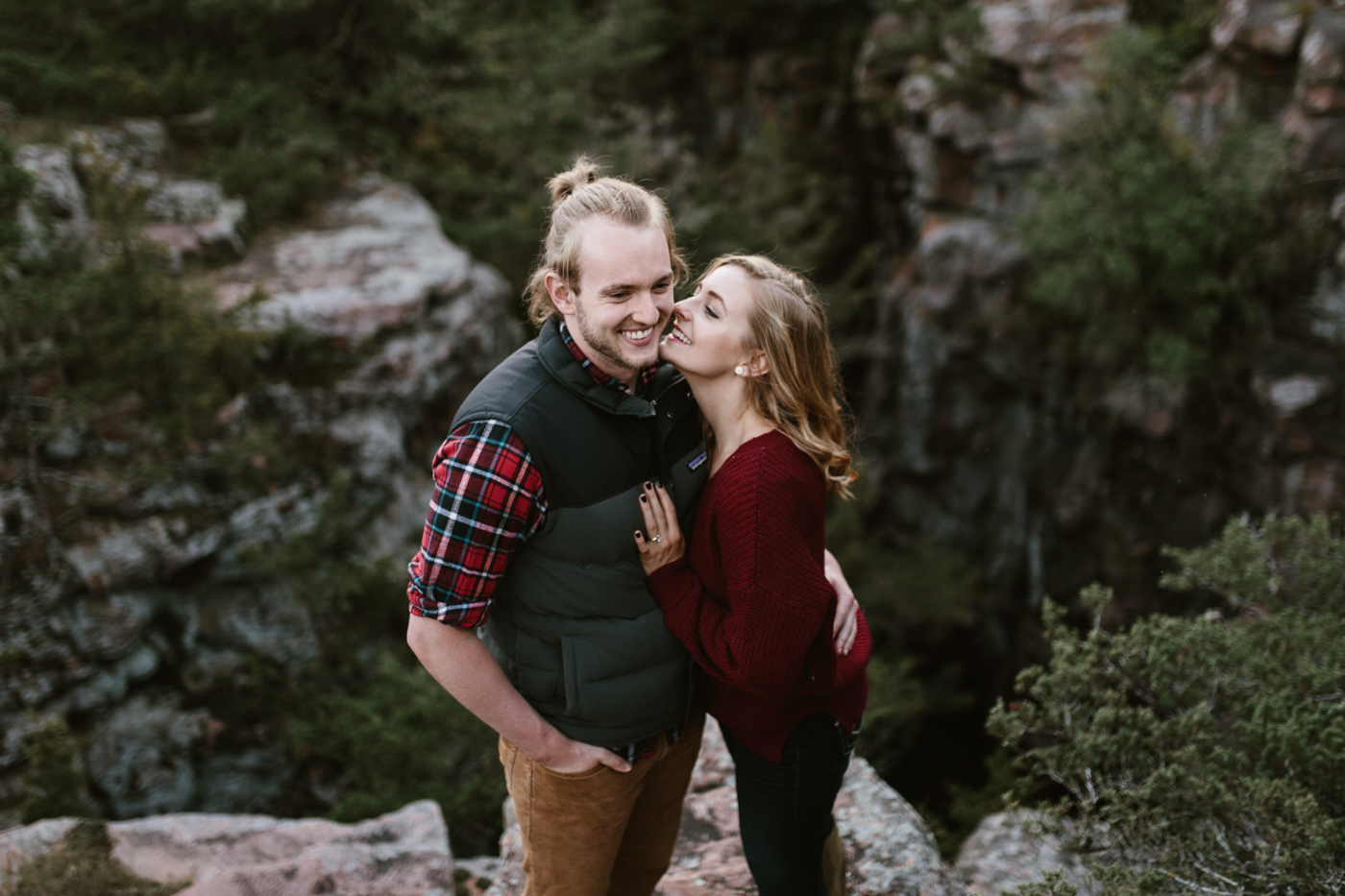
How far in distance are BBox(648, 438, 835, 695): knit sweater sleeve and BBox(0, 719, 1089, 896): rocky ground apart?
1.41 metres

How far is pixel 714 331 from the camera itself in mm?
1910

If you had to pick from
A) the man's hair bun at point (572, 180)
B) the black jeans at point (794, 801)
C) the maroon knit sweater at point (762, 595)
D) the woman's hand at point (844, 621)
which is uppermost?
the man's hair bun at point (572, 180)

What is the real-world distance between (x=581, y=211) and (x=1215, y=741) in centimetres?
302

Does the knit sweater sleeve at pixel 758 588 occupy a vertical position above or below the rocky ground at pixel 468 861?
above

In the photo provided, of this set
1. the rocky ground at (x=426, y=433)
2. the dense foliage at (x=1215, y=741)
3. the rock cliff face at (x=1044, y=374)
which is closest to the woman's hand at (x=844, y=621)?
the rocky ground at (x=426, y=433)

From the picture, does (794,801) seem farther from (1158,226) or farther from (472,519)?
(1158,226)

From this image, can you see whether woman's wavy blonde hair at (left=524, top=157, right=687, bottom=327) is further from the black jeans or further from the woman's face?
the black jeans

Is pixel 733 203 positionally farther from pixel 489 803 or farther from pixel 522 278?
pixel 489 803

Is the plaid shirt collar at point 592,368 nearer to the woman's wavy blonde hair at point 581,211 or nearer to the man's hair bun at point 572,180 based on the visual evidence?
the woman's wavy blonde hair at point 581,211

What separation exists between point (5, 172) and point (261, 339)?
1.63 meters

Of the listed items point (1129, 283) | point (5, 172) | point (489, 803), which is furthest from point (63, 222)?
point (1129, 283)

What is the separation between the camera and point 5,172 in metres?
4.57

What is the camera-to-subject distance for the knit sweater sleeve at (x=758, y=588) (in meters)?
1.70

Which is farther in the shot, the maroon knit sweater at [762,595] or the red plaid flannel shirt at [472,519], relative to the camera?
the maroon knit sweater at [762,595]
